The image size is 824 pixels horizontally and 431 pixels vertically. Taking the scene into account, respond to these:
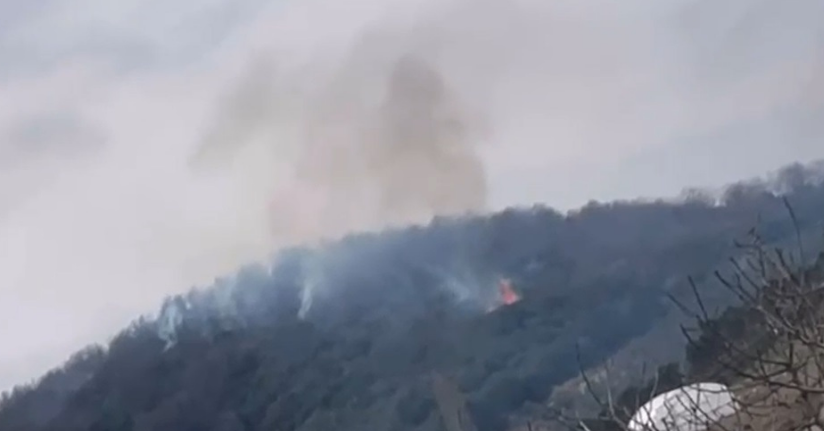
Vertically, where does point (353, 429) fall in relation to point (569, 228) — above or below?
below

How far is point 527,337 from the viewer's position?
3423 inches

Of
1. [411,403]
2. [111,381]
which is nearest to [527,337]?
[411,403]

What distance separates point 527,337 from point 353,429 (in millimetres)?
15509

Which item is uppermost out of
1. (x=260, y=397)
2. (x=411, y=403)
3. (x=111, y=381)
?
(x=111, y=381)

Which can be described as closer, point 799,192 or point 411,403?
point 411,403

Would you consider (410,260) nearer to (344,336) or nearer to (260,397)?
(344,336)

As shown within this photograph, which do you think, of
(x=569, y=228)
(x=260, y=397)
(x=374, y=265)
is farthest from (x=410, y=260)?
(x=260, y=397)

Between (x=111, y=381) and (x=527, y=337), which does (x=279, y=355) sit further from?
(x=527, y=337)

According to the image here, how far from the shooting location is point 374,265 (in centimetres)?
10312

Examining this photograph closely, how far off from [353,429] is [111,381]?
21.1 meters

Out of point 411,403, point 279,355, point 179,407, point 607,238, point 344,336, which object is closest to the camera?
point 411,403

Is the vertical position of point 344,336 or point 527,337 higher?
point 344,336

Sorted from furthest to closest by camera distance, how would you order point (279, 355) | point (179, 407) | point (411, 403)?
1. point (279, 355)
2. point (179, 407)
3. point (411, 403)

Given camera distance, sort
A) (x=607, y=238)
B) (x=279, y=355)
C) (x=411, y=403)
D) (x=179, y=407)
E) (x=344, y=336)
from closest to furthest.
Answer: (x=411, y=403) < (x=179, y=407) < (x=279, y=355) < (x=344, y=336) < (x=607, y=238)
